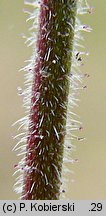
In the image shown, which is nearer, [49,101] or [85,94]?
[49,101]

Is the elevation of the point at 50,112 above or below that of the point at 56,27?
below

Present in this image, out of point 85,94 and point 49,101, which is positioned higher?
point 49,101

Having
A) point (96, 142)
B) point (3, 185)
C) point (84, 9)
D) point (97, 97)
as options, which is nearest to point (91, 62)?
point (97, 97)

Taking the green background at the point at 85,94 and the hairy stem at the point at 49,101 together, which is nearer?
the hairy stem at the point at 49,101

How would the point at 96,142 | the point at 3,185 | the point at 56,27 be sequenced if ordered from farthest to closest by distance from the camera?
→ the point at 96,142 → the point at 3,185 → the point at 56,27

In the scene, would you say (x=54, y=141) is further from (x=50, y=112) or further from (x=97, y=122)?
(x=97, y=122)
